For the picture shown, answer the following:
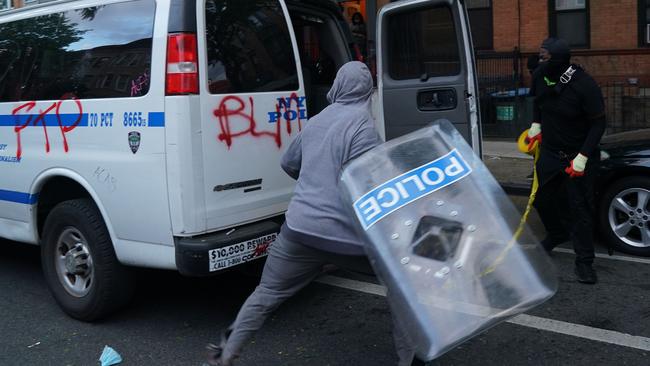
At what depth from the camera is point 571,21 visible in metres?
13.4

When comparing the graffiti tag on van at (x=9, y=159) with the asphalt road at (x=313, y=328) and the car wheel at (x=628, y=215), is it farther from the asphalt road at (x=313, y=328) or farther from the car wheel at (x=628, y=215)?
the car wheel at (x=628, y=215)

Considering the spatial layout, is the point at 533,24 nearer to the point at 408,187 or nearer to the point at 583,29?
the point at 583,29

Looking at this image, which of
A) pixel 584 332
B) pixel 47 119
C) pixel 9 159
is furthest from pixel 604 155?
pixel 9 159

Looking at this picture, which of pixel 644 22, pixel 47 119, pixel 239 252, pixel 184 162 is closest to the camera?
pixel 184 162

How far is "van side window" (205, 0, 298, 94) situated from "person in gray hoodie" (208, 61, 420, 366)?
900mm

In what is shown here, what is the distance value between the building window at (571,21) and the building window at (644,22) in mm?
990

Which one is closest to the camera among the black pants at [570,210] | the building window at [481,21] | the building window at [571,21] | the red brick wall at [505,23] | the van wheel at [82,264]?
the van wheel at [82,264]

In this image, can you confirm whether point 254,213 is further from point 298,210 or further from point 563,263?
point 563,263

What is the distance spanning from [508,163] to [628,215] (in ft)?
14.2

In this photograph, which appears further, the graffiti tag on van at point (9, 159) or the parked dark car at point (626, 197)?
the parked dark car at point (626, 197)

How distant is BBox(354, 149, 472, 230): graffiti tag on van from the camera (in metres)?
2.86

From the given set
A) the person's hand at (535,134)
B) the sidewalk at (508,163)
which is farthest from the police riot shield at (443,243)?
the sidewalk at (508,163)

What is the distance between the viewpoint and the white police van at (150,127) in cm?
394

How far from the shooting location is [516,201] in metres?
8.21
